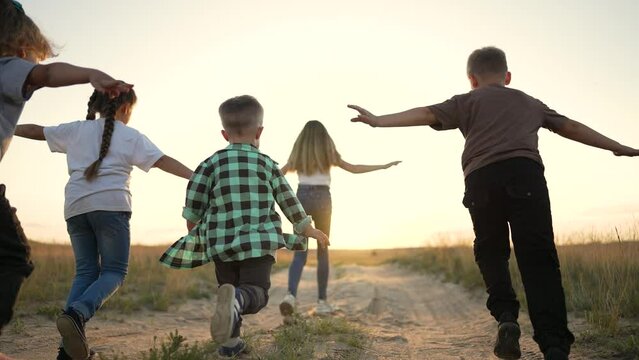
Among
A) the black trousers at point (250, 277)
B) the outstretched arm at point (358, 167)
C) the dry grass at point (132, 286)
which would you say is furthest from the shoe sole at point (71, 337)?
the outstretched arm at point (358, 167)

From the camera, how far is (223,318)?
129 inches

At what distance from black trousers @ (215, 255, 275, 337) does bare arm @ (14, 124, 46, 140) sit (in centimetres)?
177

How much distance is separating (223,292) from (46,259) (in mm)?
9101

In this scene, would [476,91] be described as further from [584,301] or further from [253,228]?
[584,301]

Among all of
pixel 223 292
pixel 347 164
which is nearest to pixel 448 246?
pixel 347 164

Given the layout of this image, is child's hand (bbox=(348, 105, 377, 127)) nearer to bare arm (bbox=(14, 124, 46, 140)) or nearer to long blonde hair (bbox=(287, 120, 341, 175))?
bare arm (bbox=(14, 124, 46, 140))

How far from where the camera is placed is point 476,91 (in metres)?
4.16

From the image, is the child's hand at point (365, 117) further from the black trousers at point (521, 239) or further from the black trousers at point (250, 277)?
the black trousers at point (250, 277)

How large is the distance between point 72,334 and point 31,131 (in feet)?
5.68

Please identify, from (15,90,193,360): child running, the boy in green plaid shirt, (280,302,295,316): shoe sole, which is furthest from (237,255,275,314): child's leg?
(280,302,295,316): shoe sole

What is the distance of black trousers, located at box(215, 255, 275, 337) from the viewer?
3.75 meters

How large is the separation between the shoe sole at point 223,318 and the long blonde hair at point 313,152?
12.2 ft

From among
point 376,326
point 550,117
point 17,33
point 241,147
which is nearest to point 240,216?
point 241,147

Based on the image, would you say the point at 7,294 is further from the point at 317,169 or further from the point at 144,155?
the point at 317,169
